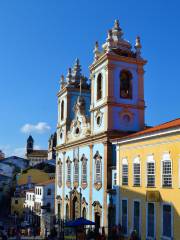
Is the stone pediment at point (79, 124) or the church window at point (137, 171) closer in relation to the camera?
the church window at point (137, 171)

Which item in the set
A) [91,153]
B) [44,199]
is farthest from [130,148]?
[44,199]

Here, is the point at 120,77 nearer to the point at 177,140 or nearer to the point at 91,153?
the point at 91,153

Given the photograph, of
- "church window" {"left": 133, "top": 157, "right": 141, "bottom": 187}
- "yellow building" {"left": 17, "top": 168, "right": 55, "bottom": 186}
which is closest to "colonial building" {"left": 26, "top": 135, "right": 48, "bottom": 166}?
"yellow building" {"left": 17, "top": 168, "right": 55, "bottom": 186}

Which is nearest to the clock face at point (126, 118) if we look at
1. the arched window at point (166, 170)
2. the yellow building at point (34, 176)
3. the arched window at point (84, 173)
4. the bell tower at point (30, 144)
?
the arched window at point (84, 173)

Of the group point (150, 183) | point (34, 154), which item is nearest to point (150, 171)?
point (150, 183)

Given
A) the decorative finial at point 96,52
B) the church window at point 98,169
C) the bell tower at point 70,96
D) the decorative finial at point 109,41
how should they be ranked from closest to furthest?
the church window at point 98,169 → the decorative finial at point 109,41 → the decorative finial at point 96,52 → the bell tower at point 70,96

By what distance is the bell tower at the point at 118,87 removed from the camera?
2970 cm

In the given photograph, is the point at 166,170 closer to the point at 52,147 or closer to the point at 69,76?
the point at 69,76

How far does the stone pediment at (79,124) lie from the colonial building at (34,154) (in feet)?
284

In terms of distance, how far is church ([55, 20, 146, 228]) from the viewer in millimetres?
28641

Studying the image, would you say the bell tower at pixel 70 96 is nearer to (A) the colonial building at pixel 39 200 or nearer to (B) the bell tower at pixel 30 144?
(A) the colonial building at pixel 39 200

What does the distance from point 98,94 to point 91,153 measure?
4752 millimetres

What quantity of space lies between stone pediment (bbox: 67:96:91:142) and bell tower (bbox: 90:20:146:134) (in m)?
2.02

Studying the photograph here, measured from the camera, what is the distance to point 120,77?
101 ft
